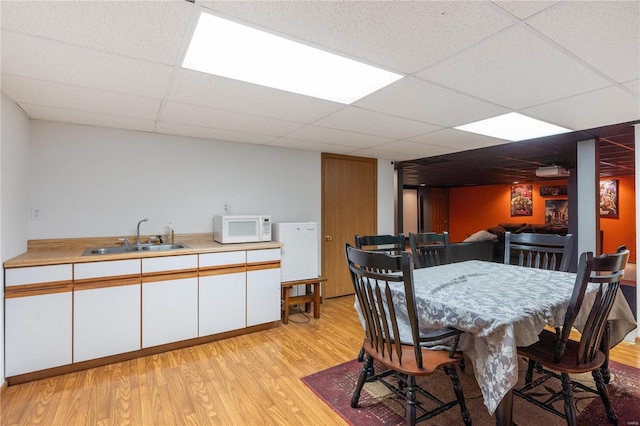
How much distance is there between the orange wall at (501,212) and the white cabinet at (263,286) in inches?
341

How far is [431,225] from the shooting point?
1156 centimetres

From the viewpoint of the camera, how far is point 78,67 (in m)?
1.87

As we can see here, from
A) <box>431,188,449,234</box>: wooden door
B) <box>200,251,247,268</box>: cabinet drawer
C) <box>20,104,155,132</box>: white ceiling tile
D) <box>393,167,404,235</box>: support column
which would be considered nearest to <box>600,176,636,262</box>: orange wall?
<box>431,188,449,234</box>: wooden door

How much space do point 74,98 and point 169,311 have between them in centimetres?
189

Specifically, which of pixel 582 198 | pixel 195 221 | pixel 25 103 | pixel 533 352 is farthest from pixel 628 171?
pixel 25 103

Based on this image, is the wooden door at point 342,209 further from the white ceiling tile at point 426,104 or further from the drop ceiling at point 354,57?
the white ceiling tile at point 426,104

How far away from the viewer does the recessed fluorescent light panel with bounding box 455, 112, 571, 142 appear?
9.72 feet

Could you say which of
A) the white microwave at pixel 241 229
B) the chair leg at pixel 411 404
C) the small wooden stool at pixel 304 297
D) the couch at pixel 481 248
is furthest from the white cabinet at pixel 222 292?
the couch at pixel 481 248

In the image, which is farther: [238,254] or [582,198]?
[582,198]

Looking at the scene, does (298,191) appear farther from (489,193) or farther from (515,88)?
(489,193)

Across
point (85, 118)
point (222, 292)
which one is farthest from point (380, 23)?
point (85, 118)

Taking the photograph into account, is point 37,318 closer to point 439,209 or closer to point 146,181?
point 146,181

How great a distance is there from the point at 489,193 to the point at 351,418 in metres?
10.1

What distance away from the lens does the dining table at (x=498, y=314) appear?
152cm
